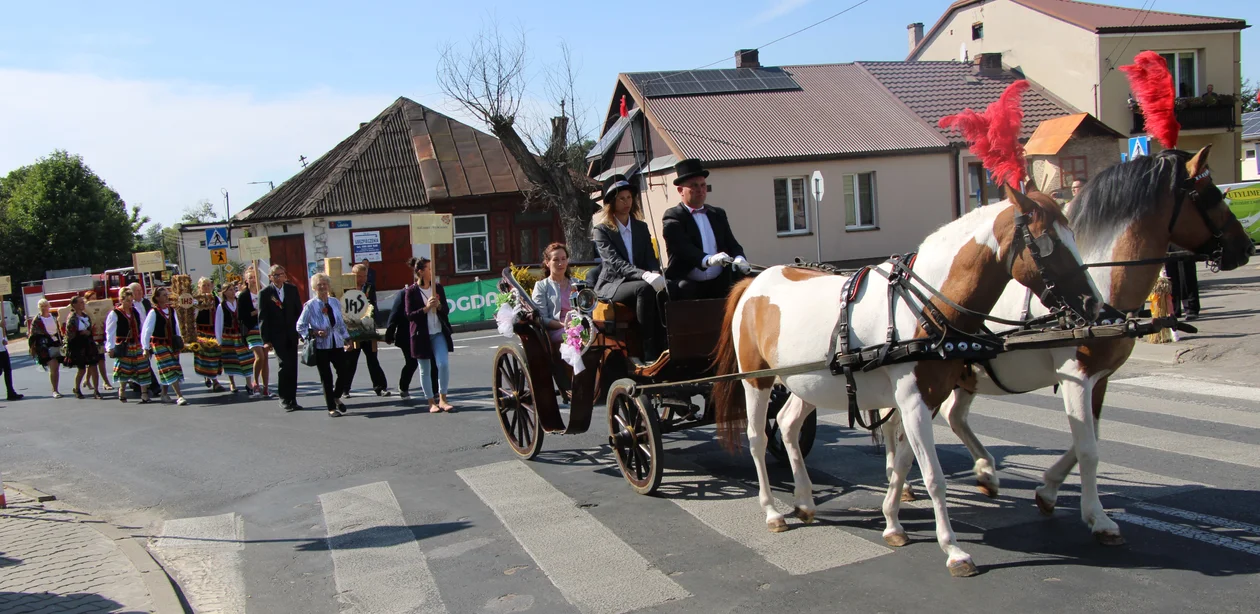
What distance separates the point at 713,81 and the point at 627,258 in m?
24.4

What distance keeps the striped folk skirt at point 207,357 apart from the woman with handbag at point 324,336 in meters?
4.00

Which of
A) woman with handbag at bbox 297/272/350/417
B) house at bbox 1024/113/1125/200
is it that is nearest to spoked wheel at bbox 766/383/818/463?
woman with handbag at bbox 297/272/350/417

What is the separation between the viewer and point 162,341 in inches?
563

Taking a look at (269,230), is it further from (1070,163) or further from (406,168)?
(1070,163)

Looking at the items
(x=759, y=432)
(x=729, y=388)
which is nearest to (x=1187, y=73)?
(x=729, y=388)

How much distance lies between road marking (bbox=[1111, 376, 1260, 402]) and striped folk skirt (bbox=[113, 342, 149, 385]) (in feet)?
45.2

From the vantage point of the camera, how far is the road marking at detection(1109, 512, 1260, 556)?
15.4 ft

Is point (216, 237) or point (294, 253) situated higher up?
point (216, 237)

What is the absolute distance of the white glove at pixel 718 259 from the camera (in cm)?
640

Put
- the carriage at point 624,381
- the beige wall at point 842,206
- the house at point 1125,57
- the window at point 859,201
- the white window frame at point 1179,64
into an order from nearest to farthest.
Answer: the carriage at point 624,381
the beige wall at point 842,206
the window at point 859,201
the house at point 1125,57
the white window frame at point 1179,64

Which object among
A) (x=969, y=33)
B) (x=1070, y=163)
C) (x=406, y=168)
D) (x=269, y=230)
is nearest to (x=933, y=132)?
(x=1070, y=163)

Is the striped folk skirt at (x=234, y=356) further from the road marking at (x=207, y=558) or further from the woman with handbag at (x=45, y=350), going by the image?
the road marking at (x=207, y=558)

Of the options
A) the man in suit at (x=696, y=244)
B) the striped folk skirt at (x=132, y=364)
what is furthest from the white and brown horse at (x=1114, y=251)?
the striped folk skirt at (x=132, y=364)

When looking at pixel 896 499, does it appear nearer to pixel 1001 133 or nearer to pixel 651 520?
pixel 651 520
